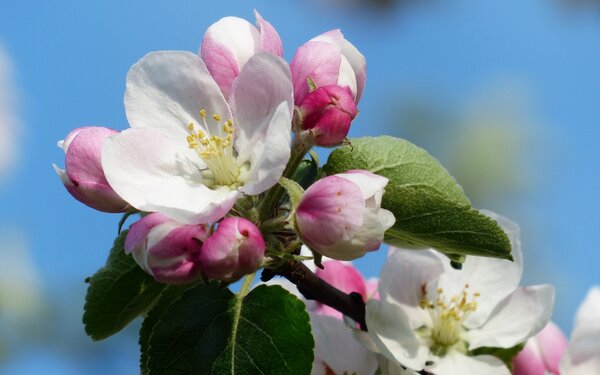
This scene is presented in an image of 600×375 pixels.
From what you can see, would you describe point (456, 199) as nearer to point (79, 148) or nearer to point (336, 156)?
point (336, 156)

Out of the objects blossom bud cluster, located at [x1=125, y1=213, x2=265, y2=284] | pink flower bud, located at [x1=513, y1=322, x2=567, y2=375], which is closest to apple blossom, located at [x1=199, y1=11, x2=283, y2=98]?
blossom bud cluster, located at [x1=125, y1=213, x2=265, y2=284]

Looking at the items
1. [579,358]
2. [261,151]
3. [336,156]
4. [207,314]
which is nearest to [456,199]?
[336,156]

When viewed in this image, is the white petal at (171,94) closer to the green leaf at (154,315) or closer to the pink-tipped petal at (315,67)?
the pink-tipped petal at (315,67)

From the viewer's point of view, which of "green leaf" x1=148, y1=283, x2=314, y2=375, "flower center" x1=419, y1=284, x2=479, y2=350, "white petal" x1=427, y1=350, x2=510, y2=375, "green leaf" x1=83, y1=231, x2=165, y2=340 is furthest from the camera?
"flower center" x1=419, y1=284, x2=479, y2=350

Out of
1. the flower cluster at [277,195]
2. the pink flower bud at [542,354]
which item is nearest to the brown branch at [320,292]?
the flower cluster at [277,195]

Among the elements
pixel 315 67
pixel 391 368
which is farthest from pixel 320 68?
pixel 391 368

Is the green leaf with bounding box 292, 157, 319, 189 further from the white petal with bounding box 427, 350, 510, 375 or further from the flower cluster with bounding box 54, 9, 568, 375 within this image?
the white petal with bounding box 427, 350, 510, 375

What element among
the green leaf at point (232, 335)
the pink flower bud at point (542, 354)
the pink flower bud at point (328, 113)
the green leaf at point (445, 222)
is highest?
the pink flower bud at point (328, 113)
